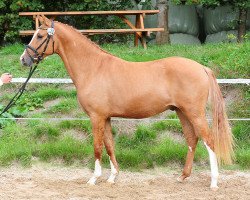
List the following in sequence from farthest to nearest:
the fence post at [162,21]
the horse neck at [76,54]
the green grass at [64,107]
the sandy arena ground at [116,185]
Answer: the fence post at [162,21]
the green grass at [64,107]
the horse neck at [76,54]
the sandy arena ground at [116,185]

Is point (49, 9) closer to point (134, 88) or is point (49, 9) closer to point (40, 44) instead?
point (40, 44)

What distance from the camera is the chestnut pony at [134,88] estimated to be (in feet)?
22.0

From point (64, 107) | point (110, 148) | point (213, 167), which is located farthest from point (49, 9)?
point (213, 167)

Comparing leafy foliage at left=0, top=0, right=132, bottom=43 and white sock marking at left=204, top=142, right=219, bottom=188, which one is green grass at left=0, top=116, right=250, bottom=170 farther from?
leafy foliage at left=0, top=0, right=132, bottom=43

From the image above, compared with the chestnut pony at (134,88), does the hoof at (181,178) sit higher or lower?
lower

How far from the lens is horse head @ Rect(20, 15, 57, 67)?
6852mm

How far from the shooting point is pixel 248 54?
10.1 metres

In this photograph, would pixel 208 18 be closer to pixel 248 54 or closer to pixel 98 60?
pixel 248 54

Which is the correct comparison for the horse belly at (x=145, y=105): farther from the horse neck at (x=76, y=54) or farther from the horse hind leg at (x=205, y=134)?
the horse neck at (x=76, y=54)

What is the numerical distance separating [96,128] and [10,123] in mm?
2317

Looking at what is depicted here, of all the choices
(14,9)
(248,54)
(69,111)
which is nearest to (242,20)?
(248,54)

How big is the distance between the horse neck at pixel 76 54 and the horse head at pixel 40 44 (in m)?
0.13

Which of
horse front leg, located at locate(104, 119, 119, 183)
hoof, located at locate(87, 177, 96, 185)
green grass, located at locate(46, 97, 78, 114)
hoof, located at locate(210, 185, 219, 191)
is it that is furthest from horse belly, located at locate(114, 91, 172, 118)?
green grass, located at locate(46, 97, 78, 114)

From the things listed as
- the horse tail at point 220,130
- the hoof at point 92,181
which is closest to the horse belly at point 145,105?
the horse tail at point 220,130
